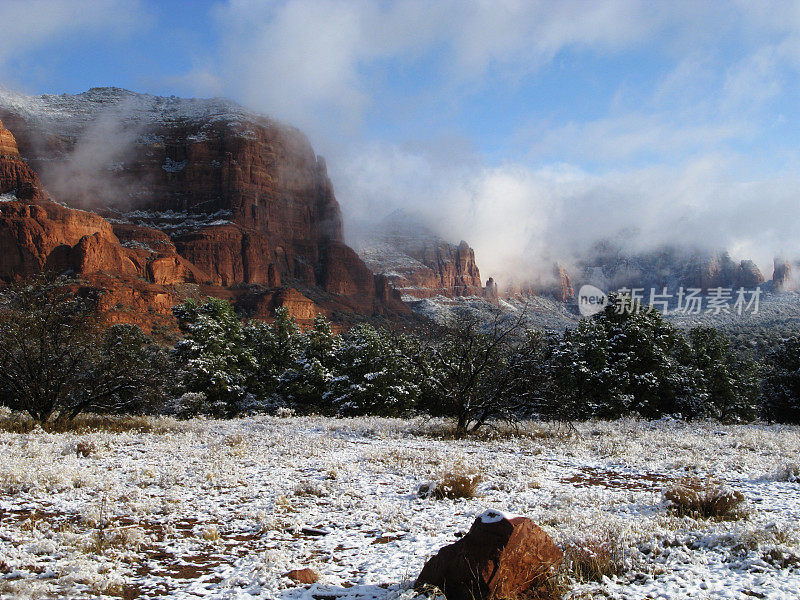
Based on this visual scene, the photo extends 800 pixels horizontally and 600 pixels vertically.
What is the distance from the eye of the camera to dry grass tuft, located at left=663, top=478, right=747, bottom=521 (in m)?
7.95

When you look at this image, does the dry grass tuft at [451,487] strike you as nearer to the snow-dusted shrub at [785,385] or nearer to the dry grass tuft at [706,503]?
the dry grass tuft at [706,503]

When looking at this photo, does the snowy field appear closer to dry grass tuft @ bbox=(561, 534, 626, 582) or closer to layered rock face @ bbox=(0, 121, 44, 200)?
dry grass tuft @ bbox=(561, 534, 626, 582)

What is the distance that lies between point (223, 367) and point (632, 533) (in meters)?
34.5

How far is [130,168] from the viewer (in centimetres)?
19900

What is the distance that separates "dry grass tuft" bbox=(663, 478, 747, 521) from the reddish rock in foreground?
4.10m

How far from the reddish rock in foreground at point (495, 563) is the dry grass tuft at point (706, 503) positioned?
4.10 metres

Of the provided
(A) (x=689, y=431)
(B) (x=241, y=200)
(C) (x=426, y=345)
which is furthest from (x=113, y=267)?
(A) (x=689, y=431)

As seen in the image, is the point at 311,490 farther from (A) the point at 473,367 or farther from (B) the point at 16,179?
(B) the point at 16,179

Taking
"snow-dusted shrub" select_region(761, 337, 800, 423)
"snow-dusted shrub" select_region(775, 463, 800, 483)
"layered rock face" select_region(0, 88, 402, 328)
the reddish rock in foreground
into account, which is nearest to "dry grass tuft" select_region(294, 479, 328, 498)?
the reddish rock in foreground

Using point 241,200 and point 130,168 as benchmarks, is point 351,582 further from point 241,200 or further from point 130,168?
point 130,168

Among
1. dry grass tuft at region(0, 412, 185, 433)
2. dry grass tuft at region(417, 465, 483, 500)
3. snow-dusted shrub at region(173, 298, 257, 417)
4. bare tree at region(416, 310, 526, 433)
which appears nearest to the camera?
dry grass tuft at region(417, 465, 483, 500)

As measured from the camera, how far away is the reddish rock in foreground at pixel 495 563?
4.95m

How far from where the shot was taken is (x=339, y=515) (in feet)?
28.0

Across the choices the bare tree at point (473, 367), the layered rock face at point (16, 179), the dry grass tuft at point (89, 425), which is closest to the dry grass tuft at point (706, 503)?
the bare tree at point (473, 367)
